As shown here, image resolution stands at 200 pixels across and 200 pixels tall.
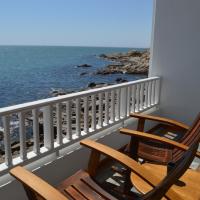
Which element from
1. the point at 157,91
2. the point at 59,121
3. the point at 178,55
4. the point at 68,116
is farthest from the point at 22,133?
the point at 178,55

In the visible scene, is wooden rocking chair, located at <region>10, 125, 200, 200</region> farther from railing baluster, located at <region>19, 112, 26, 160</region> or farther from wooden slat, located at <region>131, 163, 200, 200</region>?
railing baluster, located at <region>19, 112, 26, 160</region>

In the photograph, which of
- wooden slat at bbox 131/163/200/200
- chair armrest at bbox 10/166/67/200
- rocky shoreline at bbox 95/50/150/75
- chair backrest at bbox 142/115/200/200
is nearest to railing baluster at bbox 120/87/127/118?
wooden slat at bbox 131/163/200/200

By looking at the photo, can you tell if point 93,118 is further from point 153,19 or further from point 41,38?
point 41,38

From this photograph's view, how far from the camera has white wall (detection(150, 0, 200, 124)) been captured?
14.0 ft

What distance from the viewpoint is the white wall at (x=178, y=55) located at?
4281 mm

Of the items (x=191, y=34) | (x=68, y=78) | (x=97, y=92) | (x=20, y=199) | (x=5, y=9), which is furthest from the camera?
(x=5, y=9)

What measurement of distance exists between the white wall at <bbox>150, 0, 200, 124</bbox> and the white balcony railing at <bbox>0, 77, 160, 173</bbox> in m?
0.25

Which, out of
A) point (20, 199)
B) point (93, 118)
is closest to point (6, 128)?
point (20, 199)

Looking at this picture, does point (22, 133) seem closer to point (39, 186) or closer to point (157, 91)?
point (39, 186)

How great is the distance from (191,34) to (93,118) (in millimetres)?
2392

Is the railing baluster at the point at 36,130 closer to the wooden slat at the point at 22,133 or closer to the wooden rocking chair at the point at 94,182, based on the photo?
the wooden slat at the point at 22,133

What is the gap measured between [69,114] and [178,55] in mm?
2572

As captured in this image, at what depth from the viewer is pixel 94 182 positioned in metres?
1.93

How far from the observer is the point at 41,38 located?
33625 mm
